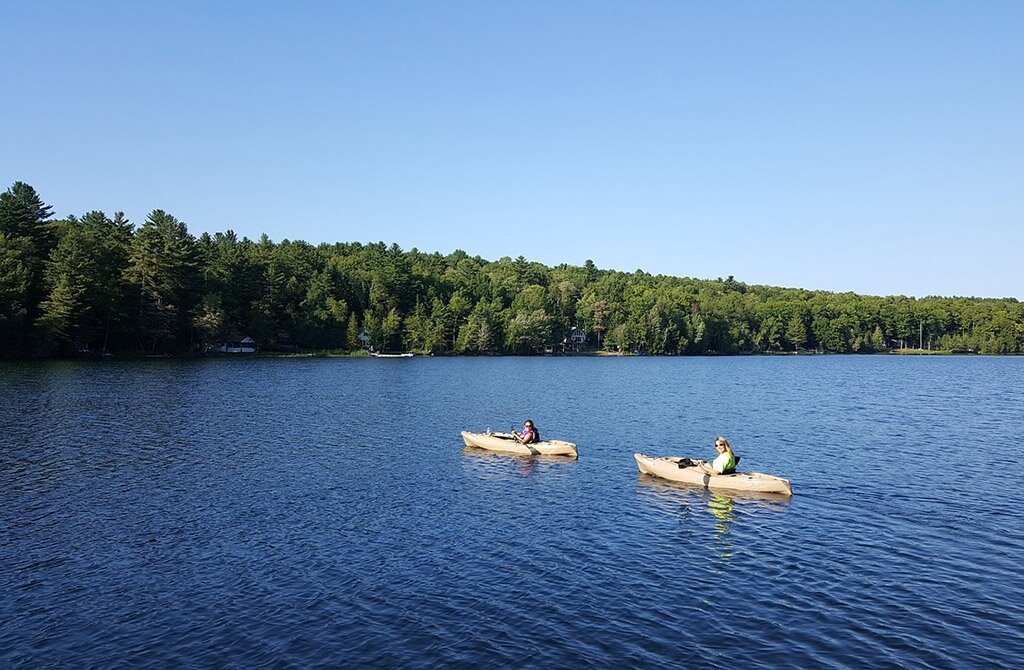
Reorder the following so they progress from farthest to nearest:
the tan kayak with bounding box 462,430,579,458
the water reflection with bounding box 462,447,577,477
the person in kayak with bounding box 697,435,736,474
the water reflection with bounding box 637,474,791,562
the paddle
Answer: the paddle
the tan kayak with bounding box 462,430,579,458
the water reflection with bounding box 462,447,577,477
the person in kayak with bounding box 697,435,736,474
the water reflection with bounding box 637,474,791,562

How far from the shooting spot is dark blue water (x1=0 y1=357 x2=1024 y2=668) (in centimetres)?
1656

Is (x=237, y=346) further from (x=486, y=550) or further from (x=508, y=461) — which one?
(x=486, y=550)

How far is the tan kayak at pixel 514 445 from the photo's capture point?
40.8 m

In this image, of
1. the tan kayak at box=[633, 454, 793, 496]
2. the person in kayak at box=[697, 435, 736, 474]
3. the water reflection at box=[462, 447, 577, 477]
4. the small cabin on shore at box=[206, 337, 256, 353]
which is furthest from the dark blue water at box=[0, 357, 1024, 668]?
the small cabin on shore at box=[206, 337, 256, 353]

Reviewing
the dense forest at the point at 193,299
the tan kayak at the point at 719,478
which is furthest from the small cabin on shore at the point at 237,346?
the tan kayak at the point at 719,478

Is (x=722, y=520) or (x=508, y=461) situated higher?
(x=722, y=520)

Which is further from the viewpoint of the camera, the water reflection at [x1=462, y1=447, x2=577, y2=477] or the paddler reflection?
the water reflection at [x1=462, y1=447, x2=577, y2=477]

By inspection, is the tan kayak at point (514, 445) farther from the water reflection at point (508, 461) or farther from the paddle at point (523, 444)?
the water reflection at point (508, 461)

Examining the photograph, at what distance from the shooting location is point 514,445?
4206 centimetres

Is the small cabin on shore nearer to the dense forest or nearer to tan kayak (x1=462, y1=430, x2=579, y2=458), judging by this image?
the dense forest

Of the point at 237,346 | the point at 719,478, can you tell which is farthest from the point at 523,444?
the point at 237,346

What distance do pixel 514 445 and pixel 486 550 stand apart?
60.8ft

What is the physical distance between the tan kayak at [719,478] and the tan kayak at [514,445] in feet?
21.4

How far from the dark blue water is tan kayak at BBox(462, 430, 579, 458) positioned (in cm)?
112
